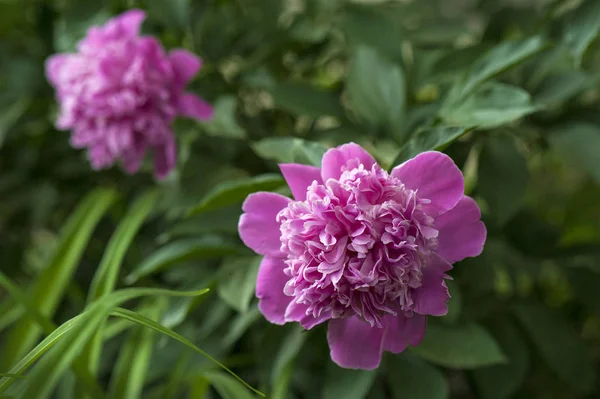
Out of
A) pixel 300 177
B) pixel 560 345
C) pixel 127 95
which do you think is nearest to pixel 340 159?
pixel 300 177

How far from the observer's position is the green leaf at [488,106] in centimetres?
47

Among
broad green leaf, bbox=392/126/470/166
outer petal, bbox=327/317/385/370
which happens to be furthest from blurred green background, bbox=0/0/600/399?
outer petal, bbox=327/317/385/370

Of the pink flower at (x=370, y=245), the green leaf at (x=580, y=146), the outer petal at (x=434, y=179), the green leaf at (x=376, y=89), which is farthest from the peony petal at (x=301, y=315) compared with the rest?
the green leaf at (x=580, y=146)

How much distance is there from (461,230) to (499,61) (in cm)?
18

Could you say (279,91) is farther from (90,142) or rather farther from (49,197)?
(49,197)

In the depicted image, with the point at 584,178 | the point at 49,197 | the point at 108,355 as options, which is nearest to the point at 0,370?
the point at 108,355

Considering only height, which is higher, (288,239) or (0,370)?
(288,239)

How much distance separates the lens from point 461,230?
41 centimetres

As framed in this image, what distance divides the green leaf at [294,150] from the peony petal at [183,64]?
146 millimetres

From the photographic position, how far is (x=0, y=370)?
24.7 inches

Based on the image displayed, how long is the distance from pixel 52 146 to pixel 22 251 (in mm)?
175

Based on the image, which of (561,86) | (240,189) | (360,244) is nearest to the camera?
(360,244)

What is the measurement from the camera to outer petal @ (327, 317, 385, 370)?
419 mm

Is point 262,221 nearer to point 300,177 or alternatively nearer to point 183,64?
point 300,177
